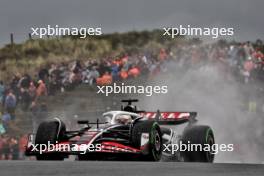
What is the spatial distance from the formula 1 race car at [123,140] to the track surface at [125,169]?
2964mm

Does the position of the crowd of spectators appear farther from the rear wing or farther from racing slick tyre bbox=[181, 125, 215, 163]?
racing slick tyre bbox=[181, 125, 215, 163]

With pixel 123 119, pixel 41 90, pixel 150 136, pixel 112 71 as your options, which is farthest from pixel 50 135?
pixel 41 90

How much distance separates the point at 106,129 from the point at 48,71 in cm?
1487

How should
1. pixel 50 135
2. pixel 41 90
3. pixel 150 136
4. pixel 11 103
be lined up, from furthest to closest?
1. pixel 41 90
2. pixel 11 103
3. pixel 50 135
4. pixel 150 136

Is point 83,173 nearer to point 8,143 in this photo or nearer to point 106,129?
point 106,129

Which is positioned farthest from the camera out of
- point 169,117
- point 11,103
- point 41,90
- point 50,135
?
point 41,90

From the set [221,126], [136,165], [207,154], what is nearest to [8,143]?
[221,126]

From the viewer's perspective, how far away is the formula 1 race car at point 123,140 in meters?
15.9

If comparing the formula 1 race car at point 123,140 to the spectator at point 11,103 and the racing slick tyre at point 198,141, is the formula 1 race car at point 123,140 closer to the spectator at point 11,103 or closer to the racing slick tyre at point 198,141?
the racing slick tyre at point 198,141

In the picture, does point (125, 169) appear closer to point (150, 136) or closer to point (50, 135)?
point (150, 136)

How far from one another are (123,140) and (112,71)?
38.1 ft

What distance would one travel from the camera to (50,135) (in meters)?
16.6

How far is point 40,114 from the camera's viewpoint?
27594 mm

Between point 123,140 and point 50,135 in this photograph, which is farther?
point 50,135
